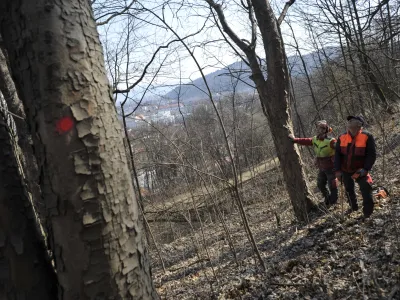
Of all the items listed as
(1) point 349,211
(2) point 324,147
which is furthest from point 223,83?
(1) point 349,211

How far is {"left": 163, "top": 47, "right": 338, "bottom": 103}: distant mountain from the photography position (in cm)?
501

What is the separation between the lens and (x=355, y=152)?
4.50 m

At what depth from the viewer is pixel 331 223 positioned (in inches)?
186

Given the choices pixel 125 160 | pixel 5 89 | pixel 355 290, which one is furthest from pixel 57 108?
pixel 5 89

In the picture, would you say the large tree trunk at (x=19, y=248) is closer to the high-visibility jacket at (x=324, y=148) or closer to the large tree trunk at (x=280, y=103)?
the large tree trunk at (x=280, y=103)

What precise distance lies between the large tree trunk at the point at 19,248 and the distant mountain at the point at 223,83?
8.57ft

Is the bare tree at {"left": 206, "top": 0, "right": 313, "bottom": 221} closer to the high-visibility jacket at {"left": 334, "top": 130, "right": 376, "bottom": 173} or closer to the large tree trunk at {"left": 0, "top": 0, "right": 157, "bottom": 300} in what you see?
the high-visibility jacket at {"left": 334, "top": 130, "right": 376, "bottom": 173}

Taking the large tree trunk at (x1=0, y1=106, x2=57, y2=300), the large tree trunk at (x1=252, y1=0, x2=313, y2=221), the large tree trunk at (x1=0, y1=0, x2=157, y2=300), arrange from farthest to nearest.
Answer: the large tree trunk at (x1=252, y1=0, x2=313, y2=221) < the large tree trunk at (x1=0, y1=106, x2=57, y2=300) < the large tree trunk at (x1=0, y1=0, x2=157, y2=300)

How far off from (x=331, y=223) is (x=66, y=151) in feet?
14.3

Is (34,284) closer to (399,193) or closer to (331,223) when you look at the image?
(331,223)

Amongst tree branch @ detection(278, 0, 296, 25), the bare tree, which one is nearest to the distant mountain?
the bare tree

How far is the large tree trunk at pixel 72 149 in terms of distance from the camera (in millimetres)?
1298

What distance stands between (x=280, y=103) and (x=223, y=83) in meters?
5.30

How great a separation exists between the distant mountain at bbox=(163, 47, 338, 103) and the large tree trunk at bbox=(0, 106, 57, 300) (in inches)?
103
